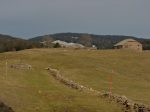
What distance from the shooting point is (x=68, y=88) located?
58.4 meters

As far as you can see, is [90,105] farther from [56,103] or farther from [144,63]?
[144,63]

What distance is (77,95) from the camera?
1993 inches

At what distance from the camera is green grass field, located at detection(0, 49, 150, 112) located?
1644 inches

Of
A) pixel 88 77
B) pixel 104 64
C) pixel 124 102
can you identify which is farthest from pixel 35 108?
pixel 104 64

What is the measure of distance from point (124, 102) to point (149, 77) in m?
50.4

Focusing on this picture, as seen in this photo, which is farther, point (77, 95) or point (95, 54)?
point (95, 54)

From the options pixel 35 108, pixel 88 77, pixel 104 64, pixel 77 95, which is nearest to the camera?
pixel 35 108

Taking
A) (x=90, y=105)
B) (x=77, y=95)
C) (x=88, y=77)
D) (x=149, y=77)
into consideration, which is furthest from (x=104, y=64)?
(x=90, y=105)

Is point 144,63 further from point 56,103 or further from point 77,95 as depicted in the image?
point 56,103

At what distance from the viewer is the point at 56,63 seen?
106 meters

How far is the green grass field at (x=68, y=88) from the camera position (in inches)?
1644

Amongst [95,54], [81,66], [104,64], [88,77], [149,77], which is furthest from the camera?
[95,54]

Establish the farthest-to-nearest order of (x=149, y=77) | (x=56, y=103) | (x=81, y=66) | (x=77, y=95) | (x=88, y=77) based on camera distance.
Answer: (x=81, y=66)
(x=149, y=77)
(x=88, y=77)
(x=77, y=95)
(x=56, y=103)

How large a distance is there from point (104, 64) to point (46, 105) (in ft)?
234
